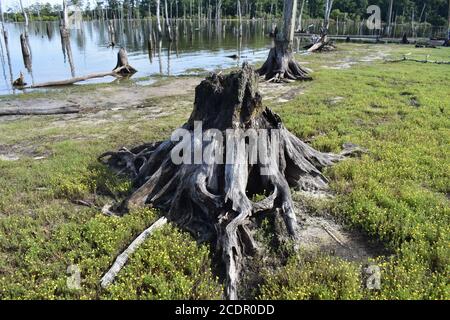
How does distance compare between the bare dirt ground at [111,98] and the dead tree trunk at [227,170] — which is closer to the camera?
the dead tree trunk at [227,170]

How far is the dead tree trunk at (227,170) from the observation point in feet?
22.4

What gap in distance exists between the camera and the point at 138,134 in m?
12.7

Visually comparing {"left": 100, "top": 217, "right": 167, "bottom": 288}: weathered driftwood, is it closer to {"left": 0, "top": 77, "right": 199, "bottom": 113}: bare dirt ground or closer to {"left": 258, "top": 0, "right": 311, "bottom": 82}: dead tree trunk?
{"left": 0, "top": 77, "right": 199, "bottom": 113}: bare dirt ground

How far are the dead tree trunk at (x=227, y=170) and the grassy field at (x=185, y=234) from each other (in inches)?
20.0

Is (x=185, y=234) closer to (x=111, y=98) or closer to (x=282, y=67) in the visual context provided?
(x=111, y=98)

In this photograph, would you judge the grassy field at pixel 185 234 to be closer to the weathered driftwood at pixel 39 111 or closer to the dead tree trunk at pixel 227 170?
the dead tree trunk at pixel 227 170

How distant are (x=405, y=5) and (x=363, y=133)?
9985 centimetres

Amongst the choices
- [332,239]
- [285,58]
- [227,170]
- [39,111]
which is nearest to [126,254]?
[227,170]

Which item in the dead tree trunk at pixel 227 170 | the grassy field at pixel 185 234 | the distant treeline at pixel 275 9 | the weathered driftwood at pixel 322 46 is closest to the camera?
the grassy field at pixel 185 234

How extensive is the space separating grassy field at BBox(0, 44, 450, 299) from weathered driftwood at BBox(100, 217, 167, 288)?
4.6 inches

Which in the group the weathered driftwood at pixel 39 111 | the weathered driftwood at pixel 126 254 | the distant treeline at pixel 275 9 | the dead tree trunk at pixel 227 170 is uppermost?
the distant treeline at pixel 275 9

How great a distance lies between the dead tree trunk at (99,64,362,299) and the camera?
6.81 meters

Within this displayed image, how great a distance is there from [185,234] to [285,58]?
1983 centimetres

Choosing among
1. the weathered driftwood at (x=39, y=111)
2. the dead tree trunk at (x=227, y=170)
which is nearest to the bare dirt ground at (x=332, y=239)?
the dead tree trunk at (x=227, y=170)
